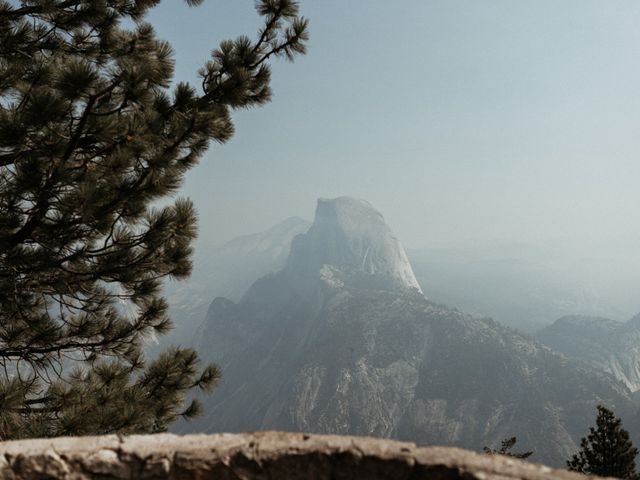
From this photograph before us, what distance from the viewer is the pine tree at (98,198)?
473cm

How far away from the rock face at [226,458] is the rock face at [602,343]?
165m

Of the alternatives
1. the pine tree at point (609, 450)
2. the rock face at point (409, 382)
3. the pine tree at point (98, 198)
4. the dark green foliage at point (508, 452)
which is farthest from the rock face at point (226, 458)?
the rock face at point (409, 382)

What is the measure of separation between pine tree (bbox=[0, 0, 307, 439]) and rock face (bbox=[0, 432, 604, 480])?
3.04m

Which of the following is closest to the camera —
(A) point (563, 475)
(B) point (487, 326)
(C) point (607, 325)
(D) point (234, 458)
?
(A) point (563, 475)

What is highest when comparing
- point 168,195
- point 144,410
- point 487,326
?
point 168,195

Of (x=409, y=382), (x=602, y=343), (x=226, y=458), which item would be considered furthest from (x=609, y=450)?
(x=602, y=343)

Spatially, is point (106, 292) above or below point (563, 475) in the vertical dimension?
above

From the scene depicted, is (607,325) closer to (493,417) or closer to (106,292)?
(493,417)

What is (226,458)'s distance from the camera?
7.73ft

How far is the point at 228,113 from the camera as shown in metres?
6.16

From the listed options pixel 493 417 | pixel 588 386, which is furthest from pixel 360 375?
pixel 588 386

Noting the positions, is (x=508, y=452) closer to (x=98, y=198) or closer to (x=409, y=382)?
(x=98, y=198)

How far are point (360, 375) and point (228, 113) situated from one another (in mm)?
120825

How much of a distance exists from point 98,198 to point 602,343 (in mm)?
Answer: 190410
